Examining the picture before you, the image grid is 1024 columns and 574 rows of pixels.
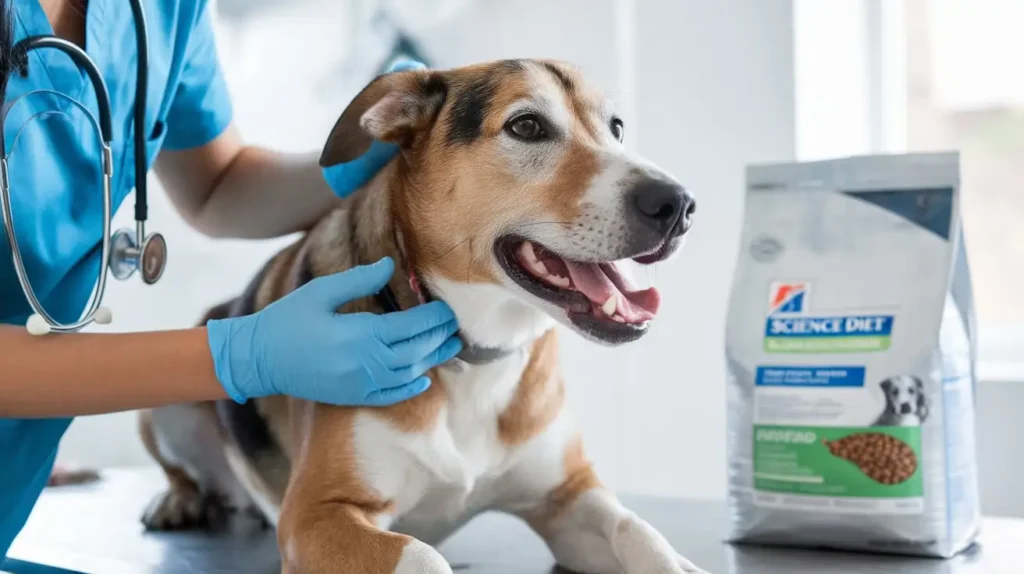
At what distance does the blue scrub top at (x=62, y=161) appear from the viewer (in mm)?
1230

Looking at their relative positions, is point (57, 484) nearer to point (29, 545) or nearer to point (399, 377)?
point (29, 545)

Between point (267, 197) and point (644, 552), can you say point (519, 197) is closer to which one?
point (644, 552)

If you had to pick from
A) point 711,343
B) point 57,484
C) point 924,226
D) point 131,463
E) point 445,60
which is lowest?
Answer: point 131,463

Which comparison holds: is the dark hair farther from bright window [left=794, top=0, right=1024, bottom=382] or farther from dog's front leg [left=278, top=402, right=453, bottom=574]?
bright window [left=794, top=0, right=1024, bottom=382]

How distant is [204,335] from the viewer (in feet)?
3.81

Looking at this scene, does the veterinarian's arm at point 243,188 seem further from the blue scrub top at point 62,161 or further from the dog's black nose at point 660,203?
the dog's black nose at point 660,203

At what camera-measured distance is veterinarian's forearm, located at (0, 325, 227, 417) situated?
111cm

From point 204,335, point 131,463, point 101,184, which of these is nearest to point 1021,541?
point 204,335

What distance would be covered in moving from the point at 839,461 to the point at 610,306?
1.26 ft

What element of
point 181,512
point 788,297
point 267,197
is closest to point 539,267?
point 788,297

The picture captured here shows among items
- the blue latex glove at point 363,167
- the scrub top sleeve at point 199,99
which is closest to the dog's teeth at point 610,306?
the blue latex glove at point 363,167

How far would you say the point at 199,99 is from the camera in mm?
1577

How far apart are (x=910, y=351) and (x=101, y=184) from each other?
42.4 inches

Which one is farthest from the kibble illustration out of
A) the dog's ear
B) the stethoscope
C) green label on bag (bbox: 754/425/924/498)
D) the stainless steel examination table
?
the stethoscope
